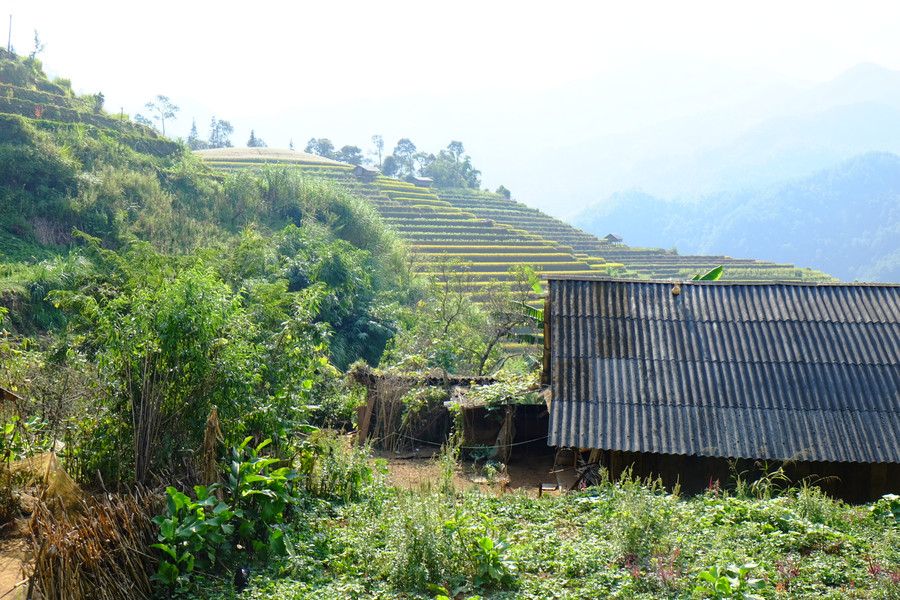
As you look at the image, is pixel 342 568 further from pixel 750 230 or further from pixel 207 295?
pixel 750 230

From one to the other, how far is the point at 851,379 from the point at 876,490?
50.5 inches

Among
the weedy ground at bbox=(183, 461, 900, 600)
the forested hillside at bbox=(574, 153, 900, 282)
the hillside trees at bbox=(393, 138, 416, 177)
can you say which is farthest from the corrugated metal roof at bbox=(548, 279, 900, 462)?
the forested hillside at bbox=(574, 153, 900, 282)

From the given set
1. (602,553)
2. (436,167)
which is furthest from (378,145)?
(602,553)

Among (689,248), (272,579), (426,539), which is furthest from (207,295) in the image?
(689,248)

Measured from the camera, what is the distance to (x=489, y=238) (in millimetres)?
44219

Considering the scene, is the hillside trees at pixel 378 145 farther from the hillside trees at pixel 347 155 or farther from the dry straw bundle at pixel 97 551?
the dry straw bundle at pixel 97 551

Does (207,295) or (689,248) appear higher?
(689,248)

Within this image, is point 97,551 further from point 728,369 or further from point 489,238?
point 489,238

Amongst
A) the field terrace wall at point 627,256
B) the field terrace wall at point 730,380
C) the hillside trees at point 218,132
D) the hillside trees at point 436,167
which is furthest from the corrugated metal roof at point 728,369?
the hillside trees at point 218,132

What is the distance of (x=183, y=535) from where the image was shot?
15.6ft

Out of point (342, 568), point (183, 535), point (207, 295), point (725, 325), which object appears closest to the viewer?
point (183, 535)

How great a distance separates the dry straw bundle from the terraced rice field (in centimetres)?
2682

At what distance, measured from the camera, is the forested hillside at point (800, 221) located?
11175cm

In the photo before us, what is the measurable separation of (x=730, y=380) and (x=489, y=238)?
119ft
